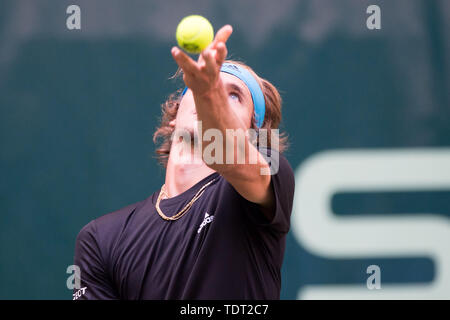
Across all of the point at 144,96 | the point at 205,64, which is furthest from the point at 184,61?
the point at 144,96

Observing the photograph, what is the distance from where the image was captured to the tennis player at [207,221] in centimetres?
110

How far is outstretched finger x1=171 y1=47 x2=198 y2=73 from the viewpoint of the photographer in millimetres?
996

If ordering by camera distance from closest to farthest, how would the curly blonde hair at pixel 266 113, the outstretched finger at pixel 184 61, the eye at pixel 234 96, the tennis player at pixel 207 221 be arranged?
the outstretched finger at pixel 184 61
the tennis player at pixel 207 221
the eye at pixel 234 96
the curly blonde hair at pixel 266 113

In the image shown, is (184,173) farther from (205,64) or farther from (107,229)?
(205,64)

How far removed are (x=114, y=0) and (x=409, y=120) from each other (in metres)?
1.34

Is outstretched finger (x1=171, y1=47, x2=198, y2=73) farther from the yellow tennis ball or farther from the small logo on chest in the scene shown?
the small logo on chest

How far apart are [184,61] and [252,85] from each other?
63 cm

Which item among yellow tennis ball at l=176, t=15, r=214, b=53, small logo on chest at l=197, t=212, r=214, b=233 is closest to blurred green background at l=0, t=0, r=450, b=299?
small logo on chest at l=197, t=212, r=214, b=233

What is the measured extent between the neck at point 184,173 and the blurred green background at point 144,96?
2.39ft

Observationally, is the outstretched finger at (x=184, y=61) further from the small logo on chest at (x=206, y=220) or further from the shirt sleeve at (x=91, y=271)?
the shirt sleeve at (x=91, y=271)

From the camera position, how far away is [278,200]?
1.20 m

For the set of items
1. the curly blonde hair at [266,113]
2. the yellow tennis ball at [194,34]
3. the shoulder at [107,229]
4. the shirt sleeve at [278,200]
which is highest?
the yellow tennis ball at [194,34]

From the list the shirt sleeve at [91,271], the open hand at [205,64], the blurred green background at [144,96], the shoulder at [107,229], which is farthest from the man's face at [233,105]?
the blurred green background at [144,96]

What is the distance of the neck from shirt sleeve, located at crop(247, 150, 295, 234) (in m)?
0.31
